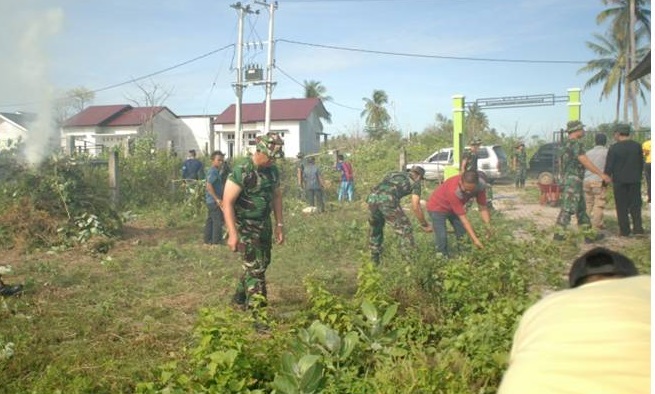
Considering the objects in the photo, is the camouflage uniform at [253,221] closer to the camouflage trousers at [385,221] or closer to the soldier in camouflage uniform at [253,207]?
the soldier in camouflage uniform at [253,207]

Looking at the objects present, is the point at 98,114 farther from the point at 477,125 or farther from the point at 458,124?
the point at 458,124

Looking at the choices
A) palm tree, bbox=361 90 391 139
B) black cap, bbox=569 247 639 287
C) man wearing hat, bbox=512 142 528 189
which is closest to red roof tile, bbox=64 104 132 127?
palm tree, bbox=361 90 391 139

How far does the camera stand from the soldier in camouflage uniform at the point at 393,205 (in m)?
6.78

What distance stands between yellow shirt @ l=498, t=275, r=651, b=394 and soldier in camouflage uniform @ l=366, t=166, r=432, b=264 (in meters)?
5.14

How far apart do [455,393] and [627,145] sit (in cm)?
606

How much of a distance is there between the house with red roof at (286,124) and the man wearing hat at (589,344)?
28.5m

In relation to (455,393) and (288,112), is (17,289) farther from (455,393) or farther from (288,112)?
(288,112)

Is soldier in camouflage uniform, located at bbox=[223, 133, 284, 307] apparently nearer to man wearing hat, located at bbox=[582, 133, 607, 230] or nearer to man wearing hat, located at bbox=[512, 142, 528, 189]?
man wearing hat, located at bbox=[582, 133, 607, 230]

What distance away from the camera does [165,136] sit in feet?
117

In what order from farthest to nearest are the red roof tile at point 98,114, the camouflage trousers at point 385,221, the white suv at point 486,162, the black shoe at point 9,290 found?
the red roof tile at point 98,114 → the white suv at point 486,162 → the camouflage trousers at point 385,221 → the black shoe at point 9,290

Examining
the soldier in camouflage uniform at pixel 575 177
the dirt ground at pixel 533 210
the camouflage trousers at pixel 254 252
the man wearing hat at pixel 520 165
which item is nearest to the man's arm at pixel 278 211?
the camouflage trousers at pixel 254 252

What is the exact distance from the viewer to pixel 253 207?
509cm

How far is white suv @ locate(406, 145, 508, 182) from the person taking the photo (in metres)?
18.0

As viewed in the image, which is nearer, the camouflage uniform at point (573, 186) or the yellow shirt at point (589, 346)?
the yellow shirt at point (589, 346)
